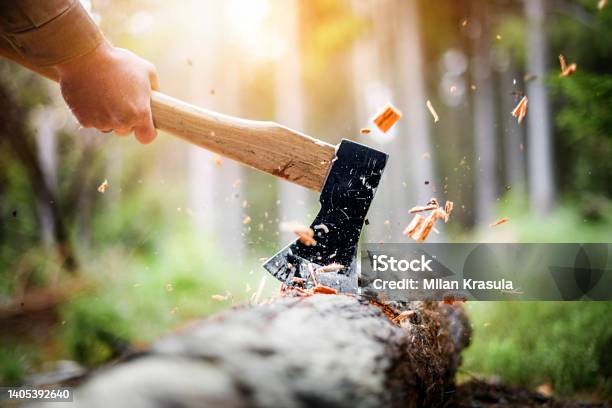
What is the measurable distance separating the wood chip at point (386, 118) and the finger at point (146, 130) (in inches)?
43.4

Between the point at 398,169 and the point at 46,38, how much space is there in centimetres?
1409

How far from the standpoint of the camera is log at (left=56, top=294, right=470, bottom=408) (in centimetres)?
86

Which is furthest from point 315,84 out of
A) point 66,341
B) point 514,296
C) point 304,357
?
point 304,357

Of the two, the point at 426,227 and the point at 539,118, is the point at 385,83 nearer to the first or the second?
the point at 539,118

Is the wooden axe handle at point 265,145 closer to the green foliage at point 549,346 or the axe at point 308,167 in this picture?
the axe at point 308,167

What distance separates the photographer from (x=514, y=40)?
1239 cm

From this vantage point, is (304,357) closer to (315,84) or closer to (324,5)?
Answer: (324,5)

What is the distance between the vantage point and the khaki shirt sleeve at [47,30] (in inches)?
81.3

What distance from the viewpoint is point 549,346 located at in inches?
136

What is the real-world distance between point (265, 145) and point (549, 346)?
2.71 m

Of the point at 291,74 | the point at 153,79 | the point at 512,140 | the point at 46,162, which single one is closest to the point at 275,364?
the point at 153,79

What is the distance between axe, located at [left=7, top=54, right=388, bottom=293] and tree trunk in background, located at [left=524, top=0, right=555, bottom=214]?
9.42 meters

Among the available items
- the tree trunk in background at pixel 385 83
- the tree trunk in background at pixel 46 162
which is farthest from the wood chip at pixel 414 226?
the tree trunk in background at pixel 385 83

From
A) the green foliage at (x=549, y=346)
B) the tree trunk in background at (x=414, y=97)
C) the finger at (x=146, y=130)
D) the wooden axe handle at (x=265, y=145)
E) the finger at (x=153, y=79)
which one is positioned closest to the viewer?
the wooden axe handle at (x=265, y=145)
